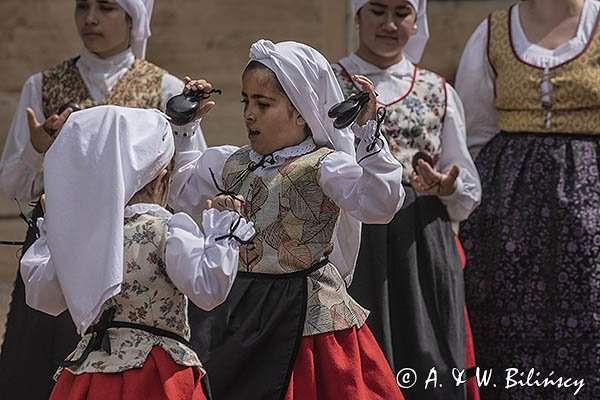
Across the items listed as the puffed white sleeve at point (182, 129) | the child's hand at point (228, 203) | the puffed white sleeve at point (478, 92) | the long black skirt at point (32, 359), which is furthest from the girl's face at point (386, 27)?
the child's hand at point (228, 203)

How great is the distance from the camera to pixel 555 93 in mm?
5125

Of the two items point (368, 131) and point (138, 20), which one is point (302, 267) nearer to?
point (368, 131)

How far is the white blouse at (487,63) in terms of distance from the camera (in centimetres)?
520

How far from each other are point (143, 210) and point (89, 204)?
0.18 meters

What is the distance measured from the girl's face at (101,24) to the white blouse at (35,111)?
0.17 ft

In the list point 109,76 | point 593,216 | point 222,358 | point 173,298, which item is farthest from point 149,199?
point 593,216

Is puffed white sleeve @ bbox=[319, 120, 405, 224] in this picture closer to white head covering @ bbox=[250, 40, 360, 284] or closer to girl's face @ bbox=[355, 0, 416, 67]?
white head covering @ bbox=[250, 40, 360, 284]

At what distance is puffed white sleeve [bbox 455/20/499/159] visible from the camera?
17.6 ft

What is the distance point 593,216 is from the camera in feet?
16.6

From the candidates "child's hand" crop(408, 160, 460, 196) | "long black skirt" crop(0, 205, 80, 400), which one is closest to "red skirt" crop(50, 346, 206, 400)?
"long black skirt" crop(0, 205, 80, 400)

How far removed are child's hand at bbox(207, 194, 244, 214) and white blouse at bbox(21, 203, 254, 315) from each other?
0.32 feet

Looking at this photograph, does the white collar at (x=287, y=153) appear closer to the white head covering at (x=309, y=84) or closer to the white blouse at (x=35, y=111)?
the white head covering at (x=309, y=84)

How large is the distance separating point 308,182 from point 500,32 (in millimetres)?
1650

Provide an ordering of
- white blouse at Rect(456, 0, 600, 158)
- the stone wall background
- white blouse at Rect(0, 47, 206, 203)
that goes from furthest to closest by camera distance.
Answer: the stone wall background
white blouse at Rect(456, 0, 600, 158)
white blouse at Rect(0, 47, 206, 203)
